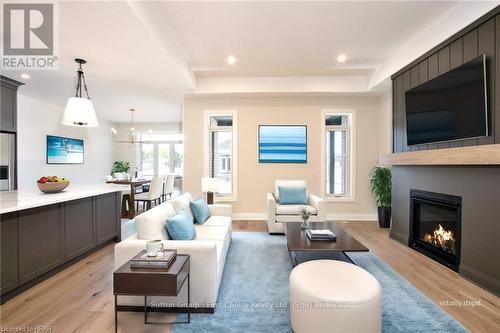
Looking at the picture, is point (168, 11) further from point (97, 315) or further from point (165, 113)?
point (165, 113)

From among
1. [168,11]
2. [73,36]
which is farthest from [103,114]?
[168,11]

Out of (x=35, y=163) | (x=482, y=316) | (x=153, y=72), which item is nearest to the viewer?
(x=482, y=316)

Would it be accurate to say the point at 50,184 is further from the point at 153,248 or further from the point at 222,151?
the point at 222,151

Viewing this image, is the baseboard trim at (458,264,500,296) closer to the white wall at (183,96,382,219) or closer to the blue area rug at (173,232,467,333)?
the blue area rug at (173,232,467,333)

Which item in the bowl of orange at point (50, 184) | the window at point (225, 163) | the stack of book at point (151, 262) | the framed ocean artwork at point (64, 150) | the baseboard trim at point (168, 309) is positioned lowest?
the baseboard trim at point (168, 309)

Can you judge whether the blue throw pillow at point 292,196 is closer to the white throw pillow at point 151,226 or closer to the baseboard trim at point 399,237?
the baseboard trim at point 399,237

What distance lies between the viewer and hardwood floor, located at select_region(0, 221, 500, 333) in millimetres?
1823

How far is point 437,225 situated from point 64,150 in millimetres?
8110

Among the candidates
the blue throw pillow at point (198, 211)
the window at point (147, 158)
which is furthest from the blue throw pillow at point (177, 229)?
the window at point (147, 158)

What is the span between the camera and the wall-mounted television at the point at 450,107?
2.36 metres

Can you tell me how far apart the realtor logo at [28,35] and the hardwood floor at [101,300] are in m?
2.66

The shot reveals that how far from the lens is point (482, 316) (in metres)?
1.92

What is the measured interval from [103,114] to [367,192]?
763 centimetres

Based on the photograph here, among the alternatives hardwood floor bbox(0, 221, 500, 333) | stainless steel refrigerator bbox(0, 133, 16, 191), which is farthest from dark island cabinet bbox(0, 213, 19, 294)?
stainless steel refrigerator bbox(0, 133, 16, 191)
